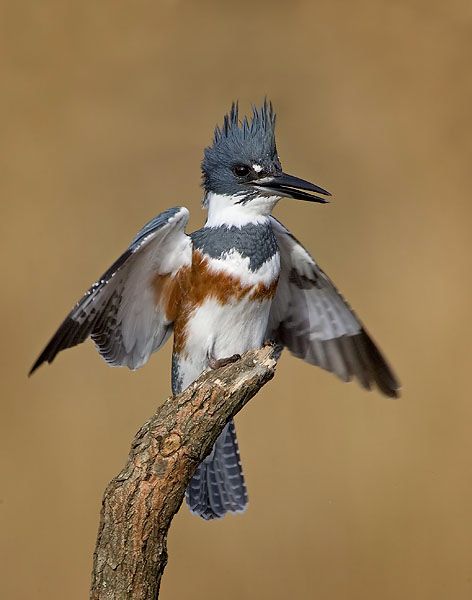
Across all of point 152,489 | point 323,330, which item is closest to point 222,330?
point 323,330

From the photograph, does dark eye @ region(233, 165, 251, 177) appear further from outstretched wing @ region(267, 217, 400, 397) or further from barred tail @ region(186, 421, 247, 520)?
barred tail @ region(186, 421, 247, 520)

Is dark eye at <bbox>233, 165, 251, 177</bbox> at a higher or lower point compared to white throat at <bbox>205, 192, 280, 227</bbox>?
higher

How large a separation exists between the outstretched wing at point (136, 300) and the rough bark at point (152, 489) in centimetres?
37

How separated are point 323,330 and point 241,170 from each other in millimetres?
445

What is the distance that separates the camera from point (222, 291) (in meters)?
2.18

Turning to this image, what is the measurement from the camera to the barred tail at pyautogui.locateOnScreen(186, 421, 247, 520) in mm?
2408

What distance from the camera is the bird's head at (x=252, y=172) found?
222 cm

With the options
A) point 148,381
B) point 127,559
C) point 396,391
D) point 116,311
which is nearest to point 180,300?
point 116,311

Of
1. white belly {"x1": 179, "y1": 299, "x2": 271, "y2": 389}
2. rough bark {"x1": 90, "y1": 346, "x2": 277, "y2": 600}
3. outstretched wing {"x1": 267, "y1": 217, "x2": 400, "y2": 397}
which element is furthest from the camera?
outstretched wing {"x1": 267, "y1": 217, "x2": 400, "y2": 397}

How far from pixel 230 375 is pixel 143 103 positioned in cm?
196

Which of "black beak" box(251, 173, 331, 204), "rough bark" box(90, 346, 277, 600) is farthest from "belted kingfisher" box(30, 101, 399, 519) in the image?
"rough bark" box(90, 346, 277, 600)

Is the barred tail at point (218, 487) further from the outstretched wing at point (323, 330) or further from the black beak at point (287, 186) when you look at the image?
the black beak at point (287, 186)

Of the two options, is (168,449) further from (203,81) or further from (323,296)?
(203,81)

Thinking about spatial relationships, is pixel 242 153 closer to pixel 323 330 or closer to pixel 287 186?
pixel 287 186
